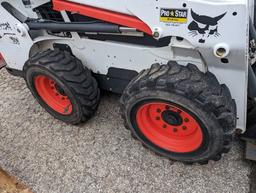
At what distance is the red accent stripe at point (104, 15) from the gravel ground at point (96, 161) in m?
0.97

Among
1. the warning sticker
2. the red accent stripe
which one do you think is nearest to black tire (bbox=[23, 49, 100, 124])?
the red accent stripe

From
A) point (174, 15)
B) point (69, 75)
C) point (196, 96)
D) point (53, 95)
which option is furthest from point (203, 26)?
point (53, 95)

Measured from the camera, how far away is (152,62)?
2.29m

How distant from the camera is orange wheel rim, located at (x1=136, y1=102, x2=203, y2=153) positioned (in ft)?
7.44

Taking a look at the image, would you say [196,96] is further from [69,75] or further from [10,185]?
[10,185]

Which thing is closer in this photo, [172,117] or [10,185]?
[172,117]

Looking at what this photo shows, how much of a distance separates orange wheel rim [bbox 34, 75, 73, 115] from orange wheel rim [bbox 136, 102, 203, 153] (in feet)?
2.20

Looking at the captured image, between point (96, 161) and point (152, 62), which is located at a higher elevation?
point (152, 62)

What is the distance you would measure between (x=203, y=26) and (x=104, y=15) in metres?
0.61

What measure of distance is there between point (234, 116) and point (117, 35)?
883mm

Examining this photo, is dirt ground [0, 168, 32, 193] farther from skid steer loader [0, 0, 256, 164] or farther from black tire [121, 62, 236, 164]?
black tire [121, 62, 236, 164]

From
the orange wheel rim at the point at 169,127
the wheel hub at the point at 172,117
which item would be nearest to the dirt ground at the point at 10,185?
the orange wheel rim at the point at 169,127

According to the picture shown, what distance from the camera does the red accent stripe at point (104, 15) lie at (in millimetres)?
2064

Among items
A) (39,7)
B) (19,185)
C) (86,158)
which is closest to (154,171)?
(86,158)
